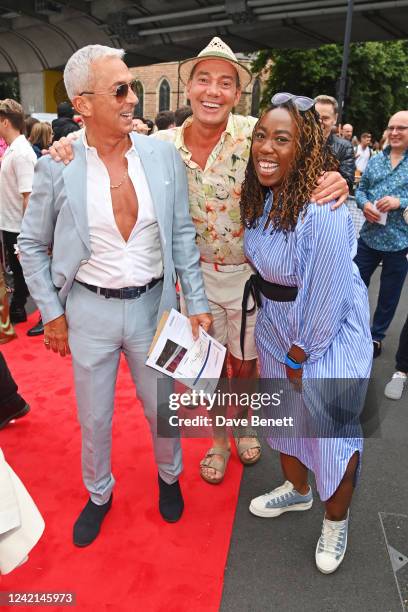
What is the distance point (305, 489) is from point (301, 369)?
2.94ft

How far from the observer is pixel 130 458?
302cm

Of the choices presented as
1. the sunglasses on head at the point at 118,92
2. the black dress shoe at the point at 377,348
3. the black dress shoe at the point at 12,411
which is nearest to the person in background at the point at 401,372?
the black dress shoe at the point at 377,348

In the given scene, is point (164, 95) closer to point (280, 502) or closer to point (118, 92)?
point (118, 92)

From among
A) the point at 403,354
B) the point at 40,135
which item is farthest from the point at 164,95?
the point at 403,354

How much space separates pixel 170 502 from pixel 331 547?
83 cm

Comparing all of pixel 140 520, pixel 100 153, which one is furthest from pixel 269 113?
pixel 140 520

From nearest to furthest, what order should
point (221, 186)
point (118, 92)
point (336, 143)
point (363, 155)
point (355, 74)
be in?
point (118, 92) → point (221, 186) → point (336, 143) → point (363, 155) → point (355, 74)

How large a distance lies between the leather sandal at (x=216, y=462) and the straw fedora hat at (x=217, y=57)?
209cm

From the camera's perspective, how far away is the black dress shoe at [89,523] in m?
2.35

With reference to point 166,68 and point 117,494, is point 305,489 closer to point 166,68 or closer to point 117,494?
point 117,494

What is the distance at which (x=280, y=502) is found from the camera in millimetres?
2562

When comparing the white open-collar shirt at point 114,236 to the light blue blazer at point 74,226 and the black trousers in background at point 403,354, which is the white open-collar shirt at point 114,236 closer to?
the light blue blazer at point 74,226

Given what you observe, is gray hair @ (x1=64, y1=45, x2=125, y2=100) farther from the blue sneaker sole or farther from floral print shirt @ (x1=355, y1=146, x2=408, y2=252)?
floral print shirt @ (x1=355, y1=146, x2=408, y2=252)

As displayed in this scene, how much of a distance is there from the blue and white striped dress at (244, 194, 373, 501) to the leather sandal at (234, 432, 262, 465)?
817 mm
